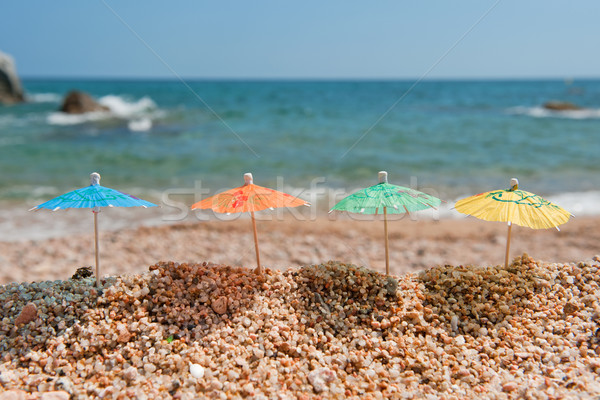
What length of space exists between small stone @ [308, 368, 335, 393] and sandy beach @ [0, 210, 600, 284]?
11.6ft

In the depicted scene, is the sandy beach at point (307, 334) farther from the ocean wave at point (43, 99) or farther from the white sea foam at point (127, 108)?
the ocean wave at point (43, 99)

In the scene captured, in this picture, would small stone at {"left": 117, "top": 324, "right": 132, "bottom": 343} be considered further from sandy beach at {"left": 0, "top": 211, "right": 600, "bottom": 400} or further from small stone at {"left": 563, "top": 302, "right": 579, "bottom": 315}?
small stone at {"left": 563, "top": 302, "right": 579, "bottom": 315}

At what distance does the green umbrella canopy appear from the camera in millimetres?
3314

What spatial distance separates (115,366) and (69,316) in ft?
2.04

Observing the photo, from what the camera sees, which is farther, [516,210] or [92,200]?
[516,210]

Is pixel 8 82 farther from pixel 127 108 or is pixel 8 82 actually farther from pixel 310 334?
pixel 310 334

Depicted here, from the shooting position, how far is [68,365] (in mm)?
2908

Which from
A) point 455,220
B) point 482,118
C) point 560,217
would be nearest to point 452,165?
point 455,220

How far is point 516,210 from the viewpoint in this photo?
3395 millimetres

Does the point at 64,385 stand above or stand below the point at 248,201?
below

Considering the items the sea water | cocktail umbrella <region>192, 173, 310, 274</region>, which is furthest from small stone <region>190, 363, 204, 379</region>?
the sea water

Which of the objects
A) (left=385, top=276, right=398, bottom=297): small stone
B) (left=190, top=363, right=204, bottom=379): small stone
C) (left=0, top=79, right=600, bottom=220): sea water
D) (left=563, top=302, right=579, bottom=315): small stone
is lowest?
(left=190, top=363, right=204, bottom=379): small stone

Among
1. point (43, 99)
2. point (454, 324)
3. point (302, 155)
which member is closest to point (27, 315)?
point (454, 324)

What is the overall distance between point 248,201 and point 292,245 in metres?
4.16
